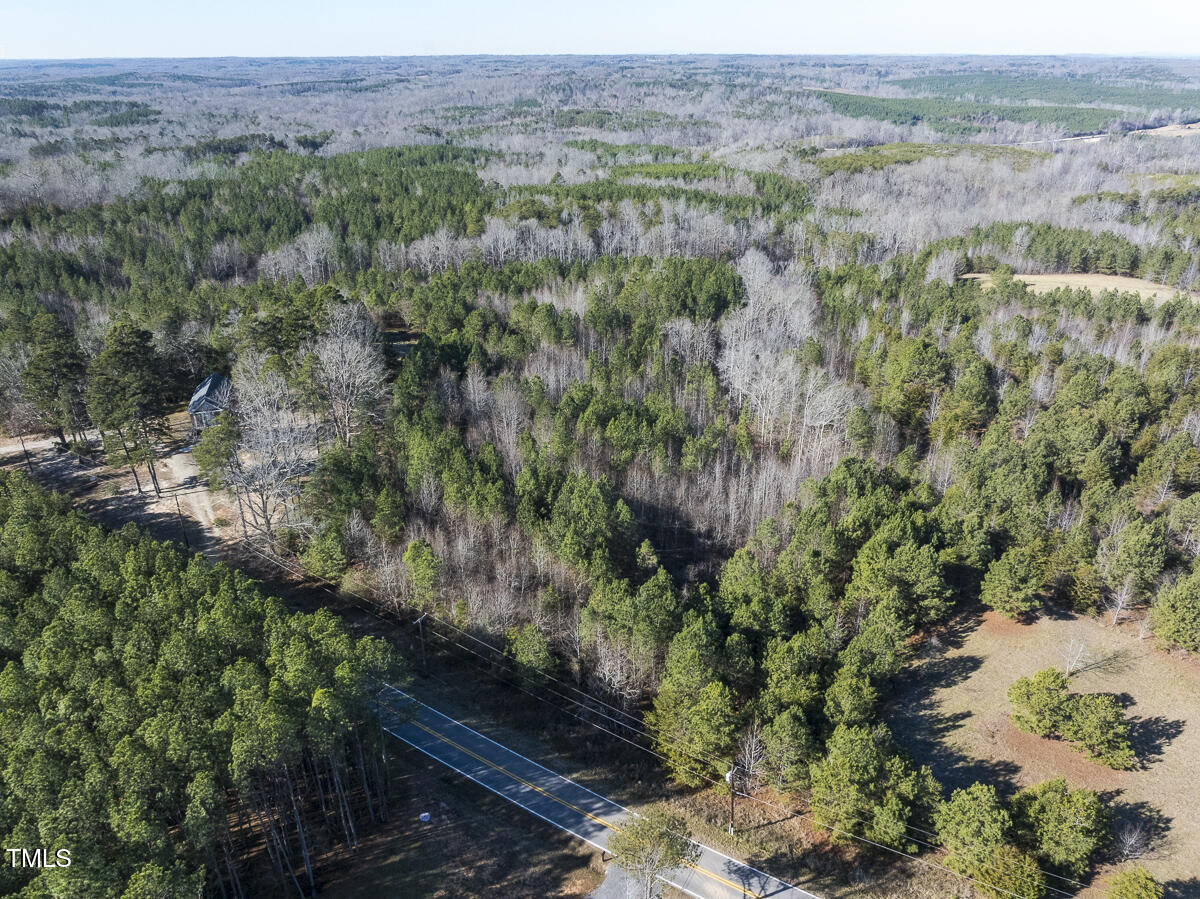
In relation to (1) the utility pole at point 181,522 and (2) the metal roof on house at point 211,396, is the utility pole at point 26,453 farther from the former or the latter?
(1) the utility pole at point 181,522

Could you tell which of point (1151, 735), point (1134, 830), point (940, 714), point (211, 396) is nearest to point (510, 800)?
point (940, 714)

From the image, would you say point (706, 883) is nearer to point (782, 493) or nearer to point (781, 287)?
point (782, 493)

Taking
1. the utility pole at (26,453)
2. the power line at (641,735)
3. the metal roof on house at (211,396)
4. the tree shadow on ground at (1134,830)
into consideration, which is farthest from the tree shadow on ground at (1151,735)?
the utility pole at (26,453)

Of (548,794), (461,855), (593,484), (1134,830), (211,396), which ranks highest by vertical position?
(211,396)

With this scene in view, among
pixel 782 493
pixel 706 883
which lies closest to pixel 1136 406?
pixel 782 493

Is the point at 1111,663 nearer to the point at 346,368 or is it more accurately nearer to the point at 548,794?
the point at 548,794

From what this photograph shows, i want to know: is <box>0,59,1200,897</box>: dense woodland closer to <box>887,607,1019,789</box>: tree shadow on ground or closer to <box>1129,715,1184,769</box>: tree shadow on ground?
<box>887,607,1019,789</box>: tree shadow on ground

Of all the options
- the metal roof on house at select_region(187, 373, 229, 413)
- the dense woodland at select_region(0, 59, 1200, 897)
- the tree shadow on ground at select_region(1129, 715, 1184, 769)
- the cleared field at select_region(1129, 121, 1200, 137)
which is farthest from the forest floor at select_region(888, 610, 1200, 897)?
the cleared field at select_region(1129, 121, 1200, 137)
